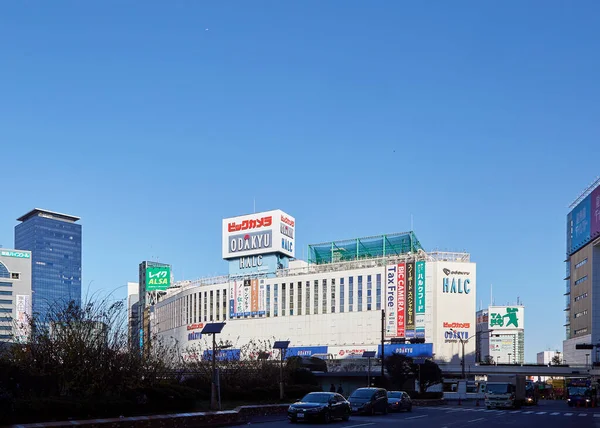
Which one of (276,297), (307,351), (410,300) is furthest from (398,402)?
(276,297)

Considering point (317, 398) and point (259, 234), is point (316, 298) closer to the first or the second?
point (259, 234)

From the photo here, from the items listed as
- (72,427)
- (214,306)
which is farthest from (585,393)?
(214,306)

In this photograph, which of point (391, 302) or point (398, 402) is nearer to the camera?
point (398, 402)

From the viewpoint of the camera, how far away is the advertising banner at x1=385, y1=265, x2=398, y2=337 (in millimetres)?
116062

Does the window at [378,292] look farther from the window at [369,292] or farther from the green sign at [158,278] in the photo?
the green sign at [158,278]

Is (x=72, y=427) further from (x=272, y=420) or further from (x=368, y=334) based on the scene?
(x=368, y=334)

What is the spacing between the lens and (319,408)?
33250mm

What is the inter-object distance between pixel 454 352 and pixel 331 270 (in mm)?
24475

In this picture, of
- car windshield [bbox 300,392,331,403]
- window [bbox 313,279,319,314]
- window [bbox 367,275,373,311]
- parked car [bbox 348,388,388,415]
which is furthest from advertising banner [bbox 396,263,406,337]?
car windshield [bbox 300,392,331,403]

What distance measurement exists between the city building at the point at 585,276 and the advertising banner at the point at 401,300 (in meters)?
27.6

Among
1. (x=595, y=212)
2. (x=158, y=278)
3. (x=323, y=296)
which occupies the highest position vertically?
(x=595, y=212)

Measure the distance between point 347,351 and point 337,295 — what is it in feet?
30.3

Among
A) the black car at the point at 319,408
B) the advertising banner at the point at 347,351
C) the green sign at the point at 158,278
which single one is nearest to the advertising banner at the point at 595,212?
the advertising banner at the point at 347,351

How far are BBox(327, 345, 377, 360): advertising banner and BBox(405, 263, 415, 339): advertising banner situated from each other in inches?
262
